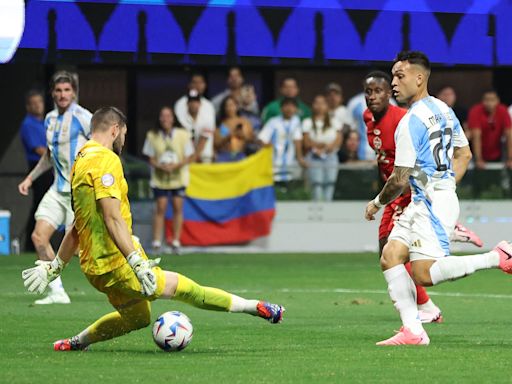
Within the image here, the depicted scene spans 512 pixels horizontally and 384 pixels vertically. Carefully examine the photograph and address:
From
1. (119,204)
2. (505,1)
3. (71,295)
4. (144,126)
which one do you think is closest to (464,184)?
(505,1)

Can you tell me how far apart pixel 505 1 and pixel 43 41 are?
814 centimetres

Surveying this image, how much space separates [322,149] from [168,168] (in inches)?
103

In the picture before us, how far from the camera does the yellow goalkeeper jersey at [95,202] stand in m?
9.56

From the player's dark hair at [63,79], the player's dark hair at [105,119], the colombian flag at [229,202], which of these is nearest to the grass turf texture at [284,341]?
the player's dark hair at [105,119]

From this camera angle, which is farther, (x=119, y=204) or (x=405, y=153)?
(x=405, y=153)

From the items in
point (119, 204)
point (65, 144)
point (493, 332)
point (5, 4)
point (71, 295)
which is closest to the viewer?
point (119, 204)

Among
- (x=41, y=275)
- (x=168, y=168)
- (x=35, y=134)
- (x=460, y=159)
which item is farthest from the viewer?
(x=35, y=134)

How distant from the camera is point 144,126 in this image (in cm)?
2623

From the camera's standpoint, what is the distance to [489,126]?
938 inches

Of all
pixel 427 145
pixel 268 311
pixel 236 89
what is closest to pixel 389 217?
pixel 427 145

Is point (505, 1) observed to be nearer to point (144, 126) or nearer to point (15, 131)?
point (144, 126)

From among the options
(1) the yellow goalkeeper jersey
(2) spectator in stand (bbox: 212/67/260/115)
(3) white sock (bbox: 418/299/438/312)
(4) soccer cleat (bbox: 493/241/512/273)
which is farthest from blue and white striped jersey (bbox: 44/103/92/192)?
(2) spectator in stand (bbox: 212/67/260/115)

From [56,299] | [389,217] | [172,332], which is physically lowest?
[56,299]

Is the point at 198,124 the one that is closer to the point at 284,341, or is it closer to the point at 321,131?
the point at 321,131
